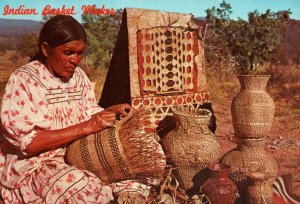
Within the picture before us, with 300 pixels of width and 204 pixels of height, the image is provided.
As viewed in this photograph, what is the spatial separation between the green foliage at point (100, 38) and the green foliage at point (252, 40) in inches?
192

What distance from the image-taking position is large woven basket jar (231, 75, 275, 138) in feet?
11.5

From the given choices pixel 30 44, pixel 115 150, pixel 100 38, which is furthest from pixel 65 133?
pixel 100 38

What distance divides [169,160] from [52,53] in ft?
5.68

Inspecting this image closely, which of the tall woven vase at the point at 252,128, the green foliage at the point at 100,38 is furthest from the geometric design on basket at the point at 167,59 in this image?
the green foliage at the point at 100,38

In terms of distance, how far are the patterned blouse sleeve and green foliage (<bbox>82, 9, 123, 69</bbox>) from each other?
43.9 feet

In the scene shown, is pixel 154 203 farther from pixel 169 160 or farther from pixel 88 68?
pixel 88 68

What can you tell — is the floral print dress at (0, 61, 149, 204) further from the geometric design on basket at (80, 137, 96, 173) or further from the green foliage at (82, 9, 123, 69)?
the green foliage at (82, 9, 123, 69)

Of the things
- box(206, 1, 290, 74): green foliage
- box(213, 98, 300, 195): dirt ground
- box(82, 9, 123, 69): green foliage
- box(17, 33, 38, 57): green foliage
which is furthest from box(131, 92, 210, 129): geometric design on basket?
box(82, 9, 123, 69): green foliage

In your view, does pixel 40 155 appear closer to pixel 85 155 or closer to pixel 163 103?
pixel 85 155

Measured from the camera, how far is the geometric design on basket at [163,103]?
162 inches

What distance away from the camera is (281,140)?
6137mm

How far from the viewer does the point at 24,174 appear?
268cm

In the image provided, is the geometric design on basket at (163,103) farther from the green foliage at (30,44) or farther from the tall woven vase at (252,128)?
the green foliage at (30,44)

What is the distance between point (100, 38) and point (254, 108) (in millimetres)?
14243
